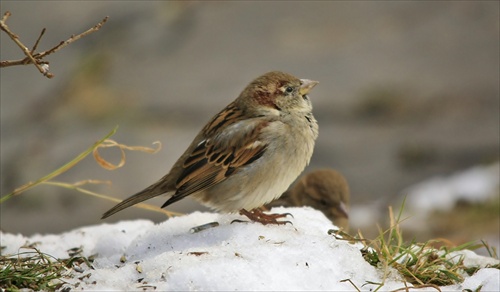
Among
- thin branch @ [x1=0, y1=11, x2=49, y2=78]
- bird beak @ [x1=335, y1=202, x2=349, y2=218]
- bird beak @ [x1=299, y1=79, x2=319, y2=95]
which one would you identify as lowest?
bird beak @ [x1=335, y1=202, x2=349, y2=218]

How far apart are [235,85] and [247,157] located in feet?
16.5

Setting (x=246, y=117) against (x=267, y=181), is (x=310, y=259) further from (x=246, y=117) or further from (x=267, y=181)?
(x=246, y=117)

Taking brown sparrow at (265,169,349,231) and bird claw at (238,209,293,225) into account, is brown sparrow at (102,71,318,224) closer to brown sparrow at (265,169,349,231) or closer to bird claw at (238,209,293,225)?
bird claw at (238,209,293,225)

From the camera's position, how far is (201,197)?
4.55 m

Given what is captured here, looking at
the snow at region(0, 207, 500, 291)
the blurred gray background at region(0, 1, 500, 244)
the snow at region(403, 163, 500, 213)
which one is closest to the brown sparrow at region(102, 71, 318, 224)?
the snow at region(0, 207, 500, 291)

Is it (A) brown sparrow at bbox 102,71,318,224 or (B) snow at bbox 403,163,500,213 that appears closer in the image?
(A) brown sparrow at bbox 102,71,318,224

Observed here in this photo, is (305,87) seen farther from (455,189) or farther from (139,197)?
(455,189)

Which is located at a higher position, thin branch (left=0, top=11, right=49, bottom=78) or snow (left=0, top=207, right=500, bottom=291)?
thin branch (left=0, top=11, right=49, bottom=78)

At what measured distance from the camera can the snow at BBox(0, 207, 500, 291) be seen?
328cm

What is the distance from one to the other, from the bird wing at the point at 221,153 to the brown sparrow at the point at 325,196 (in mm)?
1038

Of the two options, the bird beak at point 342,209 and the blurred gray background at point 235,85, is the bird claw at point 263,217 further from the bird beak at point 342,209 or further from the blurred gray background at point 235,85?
the blurred gray background at point 235,85

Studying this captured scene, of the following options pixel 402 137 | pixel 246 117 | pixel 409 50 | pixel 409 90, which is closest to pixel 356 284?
pixel 246 117

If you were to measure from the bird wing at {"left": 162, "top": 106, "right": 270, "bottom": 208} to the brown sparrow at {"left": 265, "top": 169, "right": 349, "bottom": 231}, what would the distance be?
1.04 m

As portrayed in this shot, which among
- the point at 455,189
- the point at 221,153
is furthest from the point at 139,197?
the point at 455,189
